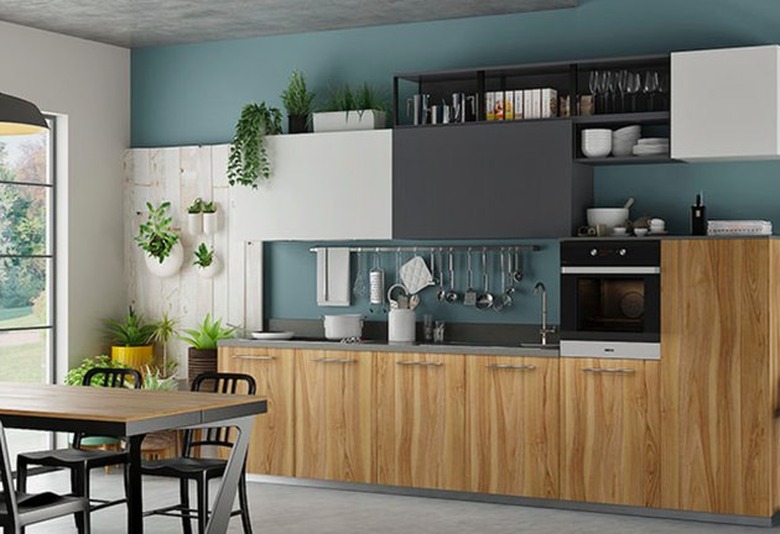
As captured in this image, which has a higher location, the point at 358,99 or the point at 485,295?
the point at 358,99

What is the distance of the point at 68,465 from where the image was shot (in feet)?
20.2

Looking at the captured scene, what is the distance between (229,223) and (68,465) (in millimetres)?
2769

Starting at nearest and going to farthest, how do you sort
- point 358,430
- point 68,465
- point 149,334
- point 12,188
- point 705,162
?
point 68,465 → point 705,162 → point 358,430 → point 12,188 → point 149,334

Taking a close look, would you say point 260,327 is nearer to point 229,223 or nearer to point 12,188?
point 229,223

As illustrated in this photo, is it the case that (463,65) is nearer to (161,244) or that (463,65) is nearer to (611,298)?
(611,298)

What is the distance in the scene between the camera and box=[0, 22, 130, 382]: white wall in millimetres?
8430

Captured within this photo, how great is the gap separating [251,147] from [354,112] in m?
0.70

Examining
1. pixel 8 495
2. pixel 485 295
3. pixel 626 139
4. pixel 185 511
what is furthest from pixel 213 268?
pixel 8 495

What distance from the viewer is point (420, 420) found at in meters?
7.46

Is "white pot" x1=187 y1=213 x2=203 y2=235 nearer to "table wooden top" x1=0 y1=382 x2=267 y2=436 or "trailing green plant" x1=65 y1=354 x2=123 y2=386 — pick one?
"trailing green plant" x1=65 y1=354 x2=123 y2=386

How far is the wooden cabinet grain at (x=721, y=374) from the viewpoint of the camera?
664 cm

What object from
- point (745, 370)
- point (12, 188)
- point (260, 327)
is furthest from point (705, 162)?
point (12, 188)

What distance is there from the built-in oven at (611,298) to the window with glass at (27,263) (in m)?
3.58

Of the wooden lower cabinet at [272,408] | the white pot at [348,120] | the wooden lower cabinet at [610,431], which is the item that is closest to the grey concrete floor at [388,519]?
the wooden lower cabinet at [610,431]
